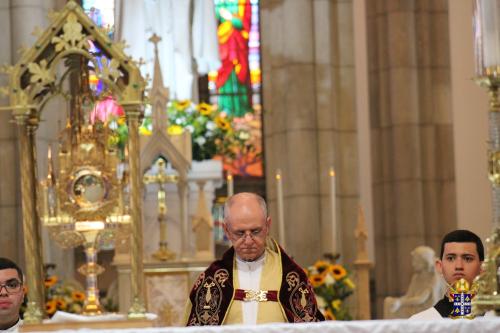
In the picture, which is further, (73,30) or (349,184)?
(349,184)

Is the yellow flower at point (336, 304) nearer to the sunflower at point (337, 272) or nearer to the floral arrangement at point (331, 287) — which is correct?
the floral arrangement at point (331, 287)

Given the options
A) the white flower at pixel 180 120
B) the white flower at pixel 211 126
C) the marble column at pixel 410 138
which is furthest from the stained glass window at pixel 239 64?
the white flower at pixel 180 120

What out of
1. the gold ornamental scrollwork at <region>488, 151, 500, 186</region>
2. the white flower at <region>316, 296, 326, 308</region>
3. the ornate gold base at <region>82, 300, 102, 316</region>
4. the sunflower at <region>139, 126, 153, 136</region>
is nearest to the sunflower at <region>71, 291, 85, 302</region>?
the ornate gold base at <region>82, 300, 102, 316</region>

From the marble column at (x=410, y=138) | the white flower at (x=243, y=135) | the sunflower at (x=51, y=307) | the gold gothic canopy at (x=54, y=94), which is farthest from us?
the marble column at (x=410, y=138)

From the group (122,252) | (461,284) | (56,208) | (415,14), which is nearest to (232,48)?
(415,14)

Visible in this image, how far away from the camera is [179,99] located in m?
14.0

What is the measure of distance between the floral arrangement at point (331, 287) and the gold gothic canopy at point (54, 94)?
6.77 ft

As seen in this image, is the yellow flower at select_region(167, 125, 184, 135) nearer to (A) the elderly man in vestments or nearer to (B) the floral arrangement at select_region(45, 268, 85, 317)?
(B) the floral arrangement at select_region(45, 268, 85, 317)

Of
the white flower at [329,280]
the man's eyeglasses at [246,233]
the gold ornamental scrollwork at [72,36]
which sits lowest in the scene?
the white flower at [329,280]

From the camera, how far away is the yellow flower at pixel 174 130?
12.9 metres

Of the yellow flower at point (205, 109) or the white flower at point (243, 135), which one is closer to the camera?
the yellow flower at point (205, 109)

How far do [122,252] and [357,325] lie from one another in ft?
24.3

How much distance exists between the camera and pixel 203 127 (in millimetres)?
13438

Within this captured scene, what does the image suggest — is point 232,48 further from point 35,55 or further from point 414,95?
point 35,55
